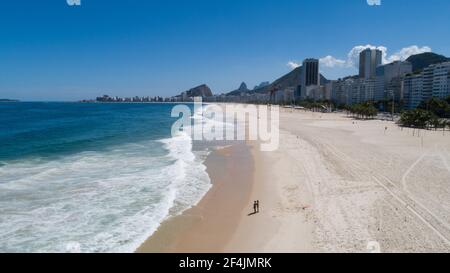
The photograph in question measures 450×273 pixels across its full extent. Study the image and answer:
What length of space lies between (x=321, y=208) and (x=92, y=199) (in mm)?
8639

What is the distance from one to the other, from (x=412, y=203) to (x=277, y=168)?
7978 millimetres

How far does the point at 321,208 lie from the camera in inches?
443

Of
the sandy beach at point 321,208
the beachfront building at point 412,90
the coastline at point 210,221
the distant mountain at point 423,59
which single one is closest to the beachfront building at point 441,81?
the beachfront building at point 412,90

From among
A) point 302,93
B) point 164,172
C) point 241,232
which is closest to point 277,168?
point 164,172

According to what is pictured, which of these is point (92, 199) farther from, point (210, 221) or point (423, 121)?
point (423, 121)

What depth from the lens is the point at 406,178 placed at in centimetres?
1493

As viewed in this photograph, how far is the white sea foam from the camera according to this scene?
9250mm

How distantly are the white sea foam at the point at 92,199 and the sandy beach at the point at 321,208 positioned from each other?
933mm

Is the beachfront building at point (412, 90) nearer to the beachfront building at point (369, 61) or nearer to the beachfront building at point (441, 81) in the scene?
the beachfront building at point (441, 81)

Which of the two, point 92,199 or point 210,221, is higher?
point 92,199

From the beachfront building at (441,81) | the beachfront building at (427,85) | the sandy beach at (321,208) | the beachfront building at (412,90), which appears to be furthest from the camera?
the beachfront building at (412,90)

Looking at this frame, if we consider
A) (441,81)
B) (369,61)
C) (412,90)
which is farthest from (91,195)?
(369,61)

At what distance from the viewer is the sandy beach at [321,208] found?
28.8ft
